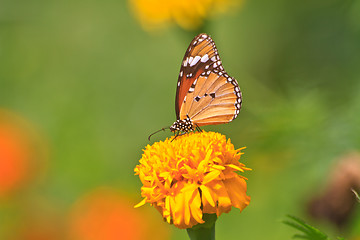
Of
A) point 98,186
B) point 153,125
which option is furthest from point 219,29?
point 98,186

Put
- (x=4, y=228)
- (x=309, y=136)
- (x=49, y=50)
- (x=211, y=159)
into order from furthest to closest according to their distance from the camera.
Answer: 1. (x=49, y=50)
2. (x=4, y=228)
3. (x=309, y=136)
4. (x=211, y=159)

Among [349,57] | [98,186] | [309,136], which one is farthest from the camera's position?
[98,186]

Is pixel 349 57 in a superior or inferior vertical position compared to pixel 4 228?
inferior

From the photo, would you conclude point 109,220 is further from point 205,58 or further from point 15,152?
point 205,58

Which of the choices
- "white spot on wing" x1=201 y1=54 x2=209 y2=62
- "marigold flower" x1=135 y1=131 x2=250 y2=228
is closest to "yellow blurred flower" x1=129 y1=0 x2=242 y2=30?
"white spot on wing" x1=201 y1=54 x2=209 y2=62

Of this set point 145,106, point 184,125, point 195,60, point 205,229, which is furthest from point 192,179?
point 145,106

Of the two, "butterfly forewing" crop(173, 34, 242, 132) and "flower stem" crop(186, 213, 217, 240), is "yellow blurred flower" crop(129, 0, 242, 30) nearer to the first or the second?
"butterfly forewing" crop(173, 34, 242, 132)

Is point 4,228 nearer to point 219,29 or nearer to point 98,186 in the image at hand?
point 98,186
